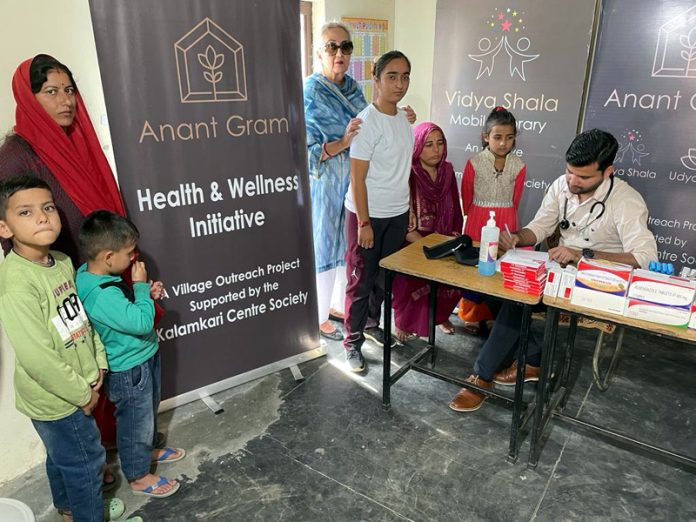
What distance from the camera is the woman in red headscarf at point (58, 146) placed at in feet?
5.72

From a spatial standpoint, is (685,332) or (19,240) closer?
(19,240)

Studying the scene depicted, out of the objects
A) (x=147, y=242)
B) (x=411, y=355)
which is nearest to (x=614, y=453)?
(x=411, y=355)

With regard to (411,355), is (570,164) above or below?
above

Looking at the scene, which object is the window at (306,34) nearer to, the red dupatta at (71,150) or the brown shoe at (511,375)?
A: the red dupatta at (71,150)

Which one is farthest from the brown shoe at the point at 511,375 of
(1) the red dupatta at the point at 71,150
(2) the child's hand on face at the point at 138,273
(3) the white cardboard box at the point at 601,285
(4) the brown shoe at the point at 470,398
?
(1) the red dupatta at the point at 71,150

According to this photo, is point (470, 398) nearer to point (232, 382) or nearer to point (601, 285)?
point (601, 285)

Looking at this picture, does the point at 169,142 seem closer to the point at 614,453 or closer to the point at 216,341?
the point at 216,341

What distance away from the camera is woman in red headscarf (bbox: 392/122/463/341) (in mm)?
2922

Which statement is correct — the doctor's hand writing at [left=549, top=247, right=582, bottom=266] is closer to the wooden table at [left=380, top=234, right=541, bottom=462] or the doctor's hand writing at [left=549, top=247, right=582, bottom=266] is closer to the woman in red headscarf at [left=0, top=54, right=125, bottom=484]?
the wooden table at [left=380, top=234, right=541, bottom=462]

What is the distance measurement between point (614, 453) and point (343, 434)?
4.00 feet

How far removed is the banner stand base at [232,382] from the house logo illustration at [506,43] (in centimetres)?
232

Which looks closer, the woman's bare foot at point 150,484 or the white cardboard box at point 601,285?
the white cardboard box at point 601,285

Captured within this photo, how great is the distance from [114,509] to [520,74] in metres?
3.42

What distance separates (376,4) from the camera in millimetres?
3979
